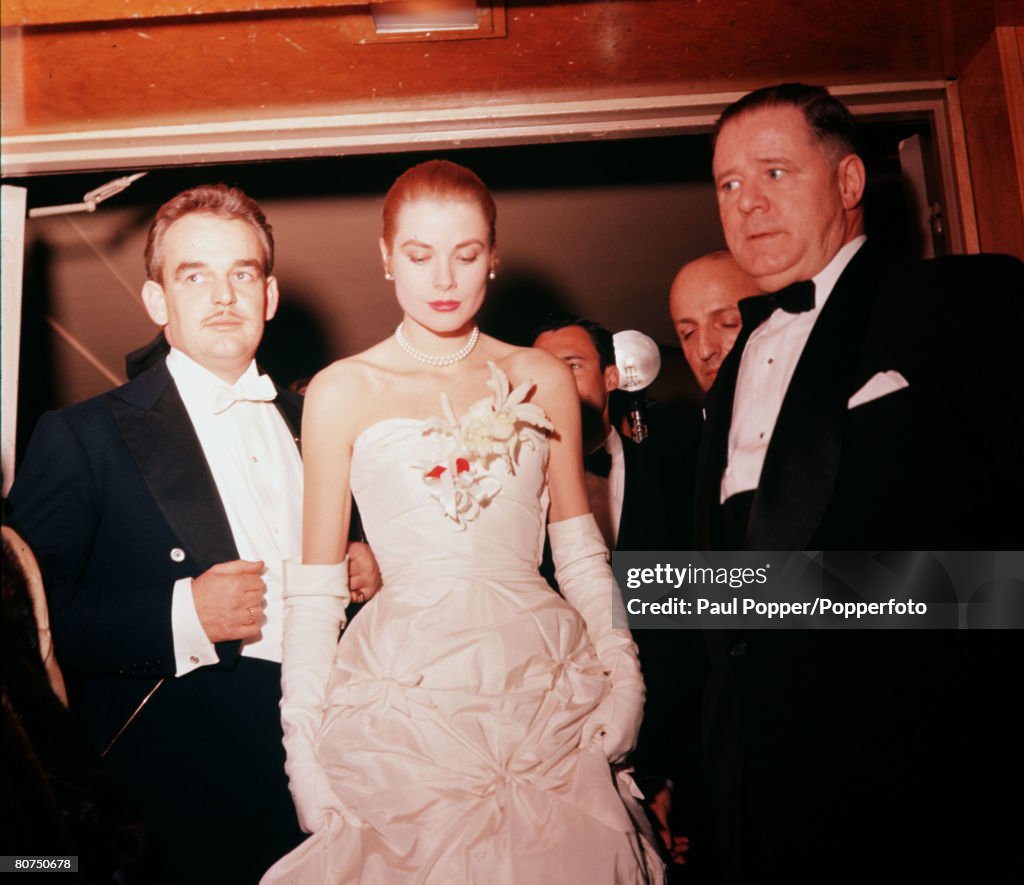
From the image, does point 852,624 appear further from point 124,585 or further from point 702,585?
point 124,585

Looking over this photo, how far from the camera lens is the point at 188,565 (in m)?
2.09

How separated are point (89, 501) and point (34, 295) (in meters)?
0.62

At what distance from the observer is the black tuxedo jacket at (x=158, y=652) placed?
2014 mm

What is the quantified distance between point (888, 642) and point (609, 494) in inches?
27.6

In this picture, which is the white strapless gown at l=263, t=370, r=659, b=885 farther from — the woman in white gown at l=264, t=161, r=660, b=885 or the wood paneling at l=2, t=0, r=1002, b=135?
the wood paneling at l=2, t=0, r=1002, b=135

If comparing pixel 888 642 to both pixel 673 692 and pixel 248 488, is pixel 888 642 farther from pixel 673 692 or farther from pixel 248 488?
pixel 248 488

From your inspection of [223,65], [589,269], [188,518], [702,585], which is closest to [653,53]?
[589,269]

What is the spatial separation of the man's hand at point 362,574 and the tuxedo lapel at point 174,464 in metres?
0.27

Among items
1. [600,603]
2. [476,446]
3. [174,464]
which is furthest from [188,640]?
[600,603]

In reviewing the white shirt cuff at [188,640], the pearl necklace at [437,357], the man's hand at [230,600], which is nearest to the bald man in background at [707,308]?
the pearl necklace at [437,357]

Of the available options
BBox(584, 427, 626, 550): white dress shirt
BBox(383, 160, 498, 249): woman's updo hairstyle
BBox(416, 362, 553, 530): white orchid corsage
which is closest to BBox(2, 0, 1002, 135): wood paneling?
BBox(383, 160, 498, 249): woman's updo hairstyle

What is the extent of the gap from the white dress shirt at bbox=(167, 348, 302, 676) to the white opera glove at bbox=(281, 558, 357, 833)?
0.26ft

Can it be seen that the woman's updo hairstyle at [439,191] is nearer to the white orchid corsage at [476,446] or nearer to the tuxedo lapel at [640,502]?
the white orchid corsage at [476,446]

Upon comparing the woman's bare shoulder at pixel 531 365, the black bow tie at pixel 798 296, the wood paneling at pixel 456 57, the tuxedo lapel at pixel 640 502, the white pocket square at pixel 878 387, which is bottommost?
the tuxedo lapel at pixel 640 502
